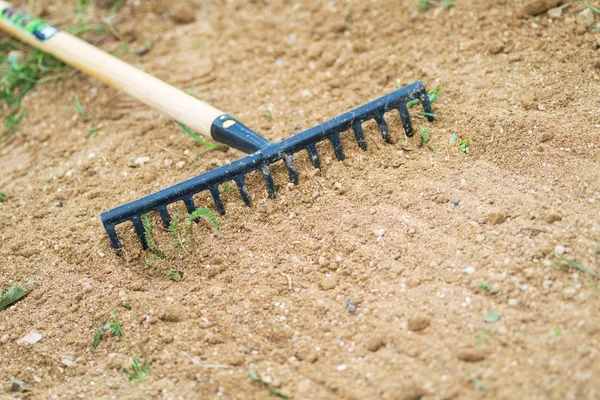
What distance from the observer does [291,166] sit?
9.16ft

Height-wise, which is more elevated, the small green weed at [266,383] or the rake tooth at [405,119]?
the rake tooth at [405,119]

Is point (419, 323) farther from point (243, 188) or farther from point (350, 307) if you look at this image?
point (243, 188)

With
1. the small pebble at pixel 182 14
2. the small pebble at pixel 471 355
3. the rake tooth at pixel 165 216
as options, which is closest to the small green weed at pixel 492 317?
the small pebble at pixel 471 355

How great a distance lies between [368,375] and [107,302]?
3.73 feet

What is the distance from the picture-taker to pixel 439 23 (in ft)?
11.4

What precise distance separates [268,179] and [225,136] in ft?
1.06

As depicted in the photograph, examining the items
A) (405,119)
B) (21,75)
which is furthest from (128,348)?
(21,75)

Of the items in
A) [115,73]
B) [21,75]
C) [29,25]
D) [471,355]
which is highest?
[29,25]

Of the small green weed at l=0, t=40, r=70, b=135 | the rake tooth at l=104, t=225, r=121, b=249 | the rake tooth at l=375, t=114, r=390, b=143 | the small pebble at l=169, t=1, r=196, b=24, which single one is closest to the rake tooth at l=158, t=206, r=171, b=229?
the rake tooth at l=104, t=225, r=121, b=249

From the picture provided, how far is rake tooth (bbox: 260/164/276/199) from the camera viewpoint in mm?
2754

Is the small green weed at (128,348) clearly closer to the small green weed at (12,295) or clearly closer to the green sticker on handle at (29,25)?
the small green weed at (12,295)

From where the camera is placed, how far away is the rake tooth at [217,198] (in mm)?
2727

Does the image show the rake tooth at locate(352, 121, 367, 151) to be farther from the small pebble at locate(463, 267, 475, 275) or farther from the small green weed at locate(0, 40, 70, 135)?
the small green weed at locate(0, 40, 70, 135)

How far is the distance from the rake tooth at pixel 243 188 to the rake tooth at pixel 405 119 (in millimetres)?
812
